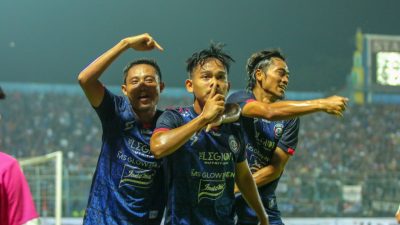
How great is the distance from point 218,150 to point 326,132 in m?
18.9

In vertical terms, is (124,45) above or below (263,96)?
above

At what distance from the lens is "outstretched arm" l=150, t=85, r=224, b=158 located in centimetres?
270

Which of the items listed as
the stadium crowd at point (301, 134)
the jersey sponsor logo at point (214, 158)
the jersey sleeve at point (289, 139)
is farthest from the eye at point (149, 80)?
the stadium crowd at point (301, 134)

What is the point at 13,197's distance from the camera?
205 centimetres

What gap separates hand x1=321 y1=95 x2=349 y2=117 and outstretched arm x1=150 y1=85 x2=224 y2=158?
0.49m

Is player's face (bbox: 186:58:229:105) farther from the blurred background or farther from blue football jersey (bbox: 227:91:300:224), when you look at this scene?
the blurred background

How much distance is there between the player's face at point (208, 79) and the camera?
302cm

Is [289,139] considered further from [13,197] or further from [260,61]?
[13,197]

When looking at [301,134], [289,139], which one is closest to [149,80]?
[289,139]

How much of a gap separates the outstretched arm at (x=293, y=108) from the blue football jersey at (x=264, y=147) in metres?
0.37

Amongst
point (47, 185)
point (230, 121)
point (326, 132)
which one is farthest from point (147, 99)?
point (326, 132)

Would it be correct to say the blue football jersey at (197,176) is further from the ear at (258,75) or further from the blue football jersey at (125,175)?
the ear at (258,75)

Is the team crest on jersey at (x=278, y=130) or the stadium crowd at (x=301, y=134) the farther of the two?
the stadium crowd at (x=301, y=134)

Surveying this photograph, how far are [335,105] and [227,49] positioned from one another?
18398mm
